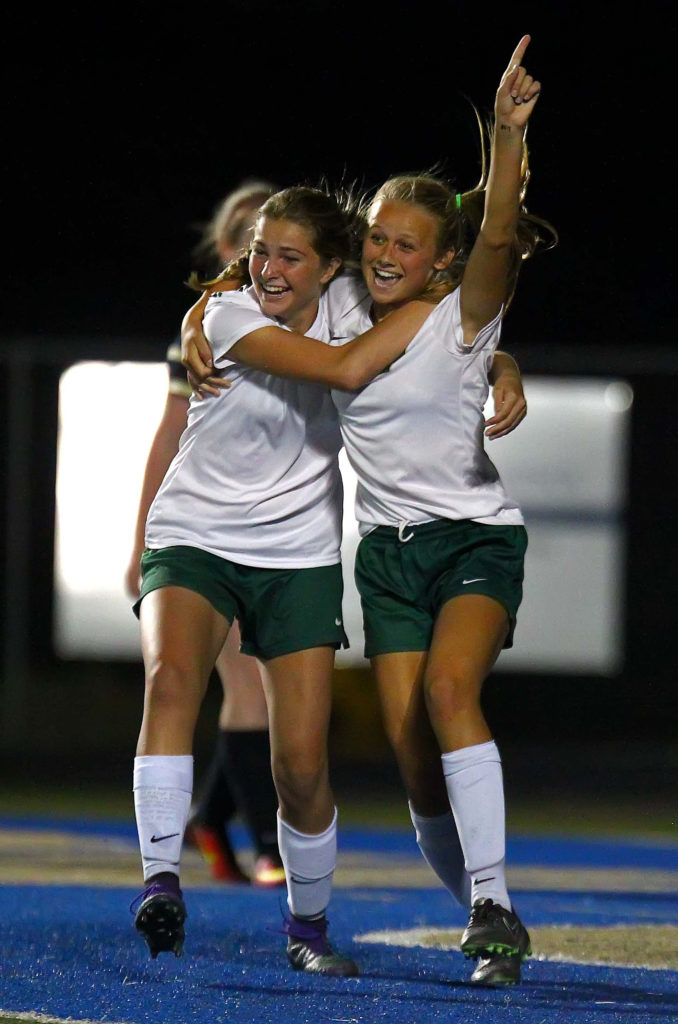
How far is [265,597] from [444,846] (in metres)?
0.75

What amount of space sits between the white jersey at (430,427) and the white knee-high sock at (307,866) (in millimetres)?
767

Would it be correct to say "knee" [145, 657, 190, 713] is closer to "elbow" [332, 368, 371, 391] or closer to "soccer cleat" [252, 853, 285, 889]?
"elbow" [332, 368, 371, 391]

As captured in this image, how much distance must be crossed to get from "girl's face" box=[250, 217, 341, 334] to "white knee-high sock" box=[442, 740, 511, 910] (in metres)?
1.13

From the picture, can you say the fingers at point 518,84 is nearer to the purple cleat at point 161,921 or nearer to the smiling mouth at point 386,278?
the smiling mouth at point 386,278

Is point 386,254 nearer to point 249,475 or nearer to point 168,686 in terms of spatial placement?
point 249,475

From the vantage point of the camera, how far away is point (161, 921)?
3.56 m

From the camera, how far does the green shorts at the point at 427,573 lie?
405 centimetres

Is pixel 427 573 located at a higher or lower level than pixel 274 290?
lower

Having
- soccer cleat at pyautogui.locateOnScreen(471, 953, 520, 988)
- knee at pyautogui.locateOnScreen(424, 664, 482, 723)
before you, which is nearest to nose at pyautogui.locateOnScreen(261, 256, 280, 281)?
knee at pyautogui.locateOnScreen(424, 664, 482, 723)

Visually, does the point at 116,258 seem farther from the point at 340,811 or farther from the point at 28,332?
the point at 340,811

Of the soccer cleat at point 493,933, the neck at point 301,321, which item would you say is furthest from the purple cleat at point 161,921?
the neck at point 301,321

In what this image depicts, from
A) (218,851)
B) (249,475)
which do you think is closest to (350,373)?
(249,475)

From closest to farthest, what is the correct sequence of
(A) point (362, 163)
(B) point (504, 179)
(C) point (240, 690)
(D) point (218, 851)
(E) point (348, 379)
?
(B) point (504, 179), (E) point (348, 379), (C) point (240, 690), (D) point (218, 851), (A) point (362, 163)

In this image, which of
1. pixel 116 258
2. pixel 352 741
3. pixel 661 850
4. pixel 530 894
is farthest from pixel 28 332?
pixel 530 894
